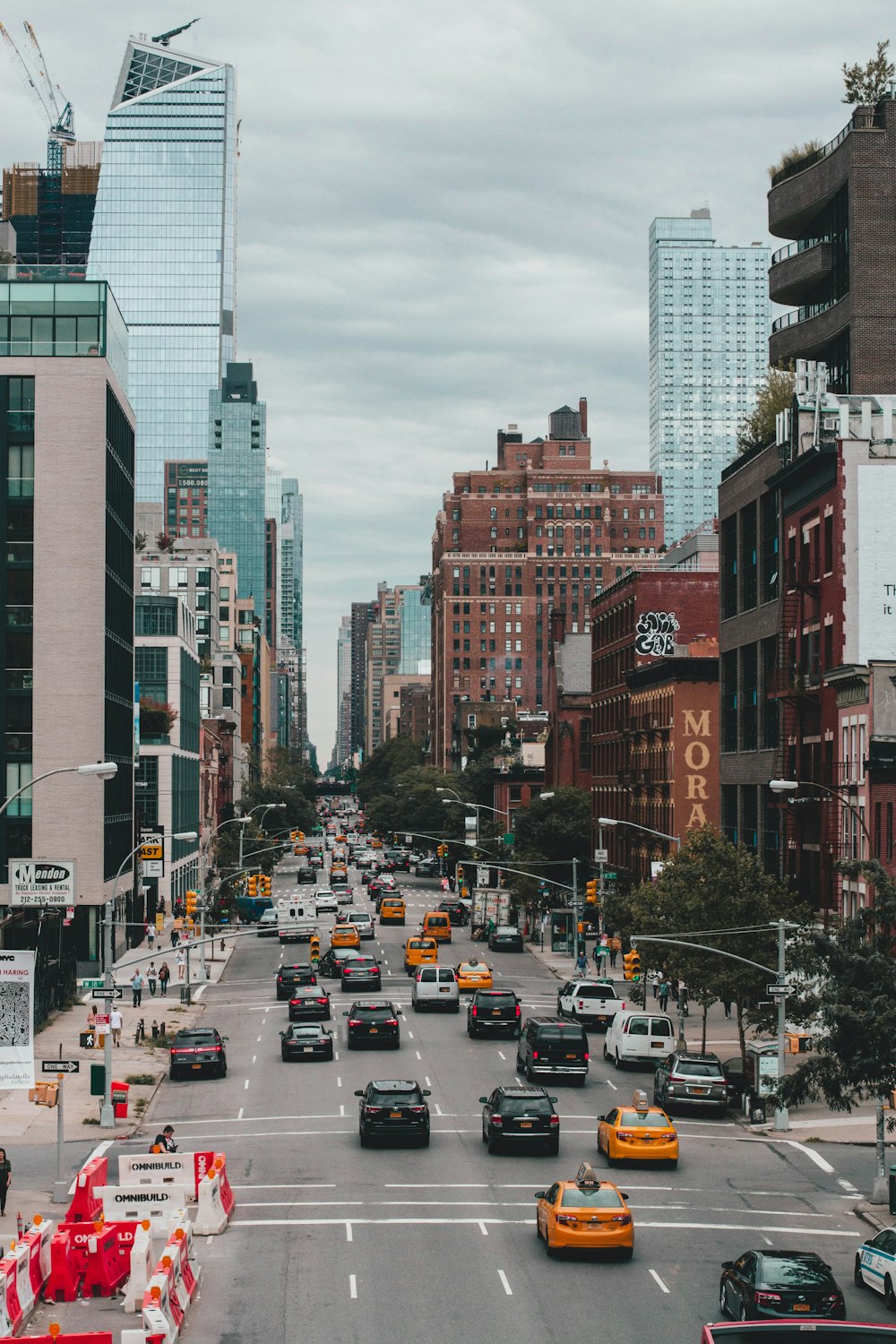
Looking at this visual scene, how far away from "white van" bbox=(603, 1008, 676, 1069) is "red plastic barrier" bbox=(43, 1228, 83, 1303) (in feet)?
93.1

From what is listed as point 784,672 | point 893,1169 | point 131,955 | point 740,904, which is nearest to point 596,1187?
point 893,1169

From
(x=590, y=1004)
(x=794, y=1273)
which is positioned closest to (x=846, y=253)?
(x=590, y=1004)

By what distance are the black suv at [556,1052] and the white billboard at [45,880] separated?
1130 inches

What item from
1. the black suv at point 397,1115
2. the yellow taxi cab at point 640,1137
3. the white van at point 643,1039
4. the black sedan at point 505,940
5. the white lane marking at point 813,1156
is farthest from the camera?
the black sedan at point 505,940

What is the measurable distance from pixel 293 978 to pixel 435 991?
8.18m

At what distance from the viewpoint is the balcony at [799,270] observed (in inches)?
2758

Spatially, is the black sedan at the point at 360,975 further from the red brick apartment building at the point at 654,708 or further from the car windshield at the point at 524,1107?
the car windshield at the point at 524,1107

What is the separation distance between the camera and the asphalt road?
971 inches

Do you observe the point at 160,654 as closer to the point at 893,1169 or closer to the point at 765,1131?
the point at 765,1131

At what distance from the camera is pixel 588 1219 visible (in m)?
28.0

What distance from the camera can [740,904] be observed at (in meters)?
53.2

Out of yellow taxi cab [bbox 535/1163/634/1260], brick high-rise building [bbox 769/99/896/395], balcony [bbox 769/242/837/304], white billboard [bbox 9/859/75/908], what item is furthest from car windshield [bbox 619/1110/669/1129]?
balcony [bbox 769/242/837/304]

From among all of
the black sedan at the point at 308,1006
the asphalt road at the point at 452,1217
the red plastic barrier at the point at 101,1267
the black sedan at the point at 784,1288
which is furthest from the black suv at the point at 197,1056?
the black sedan at the point at 784,1288

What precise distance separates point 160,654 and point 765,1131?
8588cm
